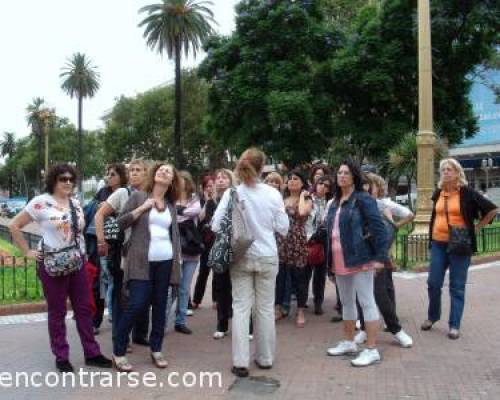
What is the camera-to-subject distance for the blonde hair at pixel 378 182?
6.11 meters

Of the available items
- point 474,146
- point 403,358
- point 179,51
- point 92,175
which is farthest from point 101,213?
point 92,175

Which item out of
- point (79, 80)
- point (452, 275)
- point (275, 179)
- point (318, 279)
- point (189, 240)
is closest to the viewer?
point (452, 275)

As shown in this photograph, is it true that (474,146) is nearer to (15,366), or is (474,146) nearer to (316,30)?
(316,30)

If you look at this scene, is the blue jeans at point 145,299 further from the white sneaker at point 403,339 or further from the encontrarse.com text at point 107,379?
the white sneaker at point 403,339

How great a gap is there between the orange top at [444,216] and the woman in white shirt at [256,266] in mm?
1972

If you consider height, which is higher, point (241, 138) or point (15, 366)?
point (241, 138)

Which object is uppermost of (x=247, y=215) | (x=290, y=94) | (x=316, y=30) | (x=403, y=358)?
(x=316, y=30)

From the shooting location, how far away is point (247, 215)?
200 inches

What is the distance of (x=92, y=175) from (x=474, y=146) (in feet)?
143

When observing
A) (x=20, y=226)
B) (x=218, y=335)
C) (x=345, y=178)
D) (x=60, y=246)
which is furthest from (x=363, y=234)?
(x=20, y=226)

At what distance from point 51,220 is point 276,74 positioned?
57.2ft

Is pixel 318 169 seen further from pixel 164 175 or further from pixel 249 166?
pixel 164 175

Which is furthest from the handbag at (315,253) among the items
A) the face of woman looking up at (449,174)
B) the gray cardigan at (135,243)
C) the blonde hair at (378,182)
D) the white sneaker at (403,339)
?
the gray cardigan at (135,243)

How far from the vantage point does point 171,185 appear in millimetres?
5281
